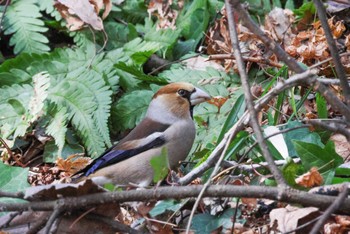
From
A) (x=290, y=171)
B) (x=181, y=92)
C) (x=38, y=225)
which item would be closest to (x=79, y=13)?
(x=181, y=92)

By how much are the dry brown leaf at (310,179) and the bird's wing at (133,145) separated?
5.00 ft

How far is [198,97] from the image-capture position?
5.06 metres

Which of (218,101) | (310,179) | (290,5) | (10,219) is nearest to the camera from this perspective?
(10,219)

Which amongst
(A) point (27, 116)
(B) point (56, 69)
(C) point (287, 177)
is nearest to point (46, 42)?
(B) point (56, 69)

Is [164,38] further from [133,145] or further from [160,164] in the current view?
[160,164]

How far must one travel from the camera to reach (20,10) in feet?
20.0

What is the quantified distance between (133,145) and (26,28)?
66.9 inches

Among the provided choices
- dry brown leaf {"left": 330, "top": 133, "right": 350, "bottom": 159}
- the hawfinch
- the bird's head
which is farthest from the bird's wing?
dry brown leaf {"left": 330, "top": 133, "right": 350, "bottom": 159}

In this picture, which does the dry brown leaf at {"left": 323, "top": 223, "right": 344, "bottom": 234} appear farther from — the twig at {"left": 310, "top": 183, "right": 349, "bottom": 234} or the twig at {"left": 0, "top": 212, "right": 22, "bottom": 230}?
the twig at {"left": 0, "top": 212, "right": 22, "bottom": 230}

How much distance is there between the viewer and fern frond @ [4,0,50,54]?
5961mm

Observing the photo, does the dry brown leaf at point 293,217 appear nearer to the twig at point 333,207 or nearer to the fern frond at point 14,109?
the twig at point 333,207

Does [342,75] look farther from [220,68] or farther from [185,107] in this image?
[220,68]

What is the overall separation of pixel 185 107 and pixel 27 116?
1133 millimetres

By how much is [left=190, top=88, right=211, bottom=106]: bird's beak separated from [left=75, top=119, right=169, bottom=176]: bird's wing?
0.27 metres
